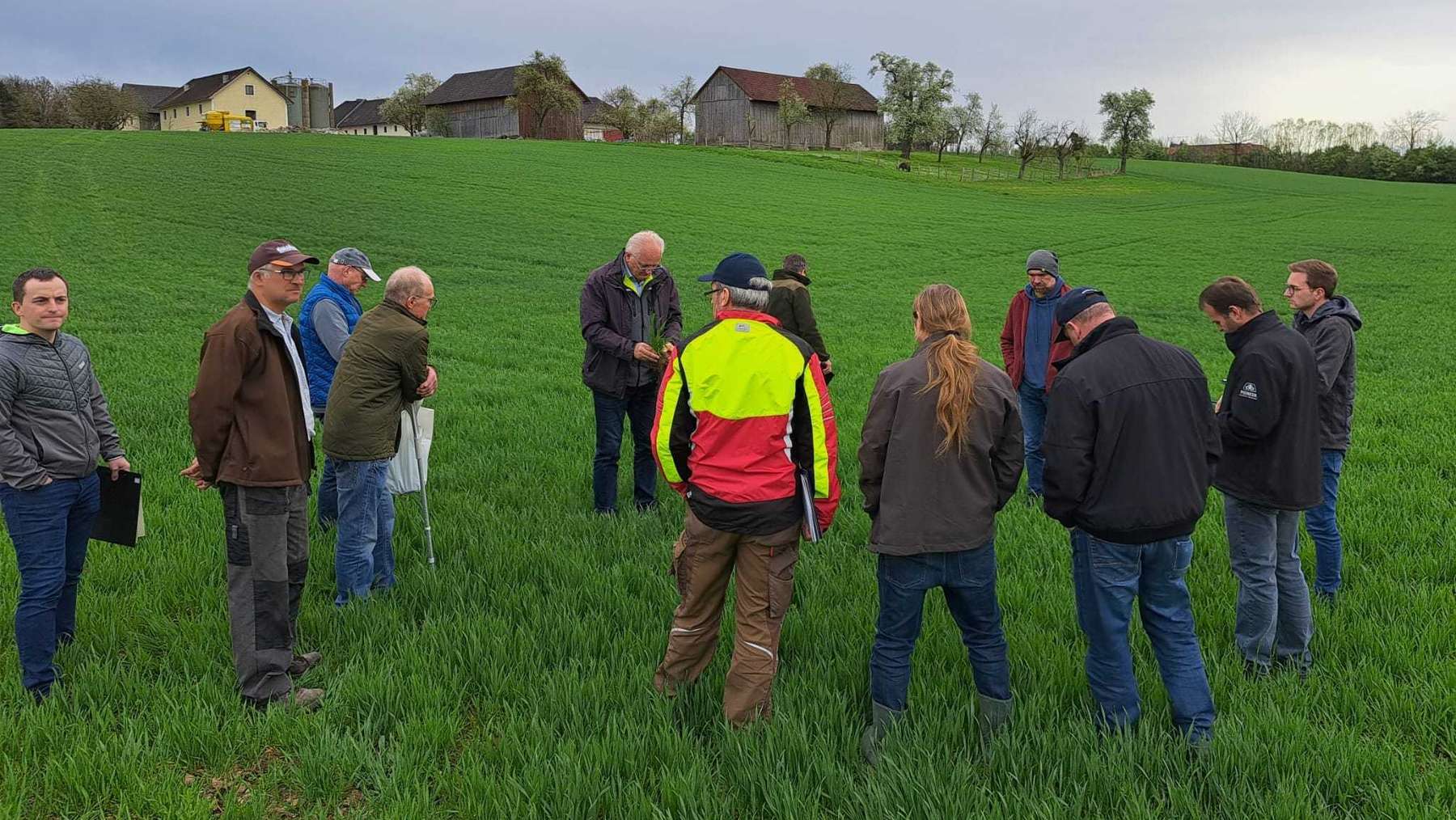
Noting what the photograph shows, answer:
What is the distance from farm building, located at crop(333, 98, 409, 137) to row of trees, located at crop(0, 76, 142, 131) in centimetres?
2696

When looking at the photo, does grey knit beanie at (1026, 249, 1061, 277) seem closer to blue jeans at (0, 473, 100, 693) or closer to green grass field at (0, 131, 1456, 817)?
green grass field at (0, 131, 1456, 817)

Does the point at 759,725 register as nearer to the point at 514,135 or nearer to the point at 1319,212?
the point at 1319,212

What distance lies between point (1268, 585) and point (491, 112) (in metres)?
86.8

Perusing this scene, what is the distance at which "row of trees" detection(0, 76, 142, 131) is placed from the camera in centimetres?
7500

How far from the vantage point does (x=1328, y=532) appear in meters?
5.28

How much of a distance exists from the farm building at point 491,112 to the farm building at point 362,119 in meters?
17.1

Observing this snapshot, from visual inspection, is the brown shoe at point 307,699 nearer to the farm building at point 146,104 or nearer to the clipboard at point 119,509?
the clipboard at point 119,509

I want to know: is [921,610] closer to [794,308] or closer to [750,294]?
[750,294]

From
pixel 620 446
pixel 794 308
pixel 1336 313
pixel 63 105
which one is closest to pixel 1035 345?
pixel 794 308

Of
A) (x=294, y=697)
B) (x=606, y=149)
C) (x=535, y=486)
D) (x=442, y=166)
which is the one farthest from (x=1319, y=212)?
(x=294, y=697)

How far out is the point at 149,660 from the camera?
182 inches

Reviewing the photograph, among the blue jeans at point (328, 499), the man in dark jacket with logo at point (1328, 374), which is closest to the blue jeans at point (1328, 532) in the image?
the man in dark jacket with logo at point (1328, 374)

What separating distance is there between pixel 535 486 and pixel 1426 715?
20.5ft

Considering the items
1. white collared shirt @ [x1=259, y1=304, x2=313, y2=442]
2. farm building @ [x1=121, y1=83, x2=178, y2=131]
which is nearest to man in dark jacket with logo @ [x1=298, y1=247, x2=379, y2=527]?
white collared shirt @ [x1=259, y1=304, x2=313, y2=442]
